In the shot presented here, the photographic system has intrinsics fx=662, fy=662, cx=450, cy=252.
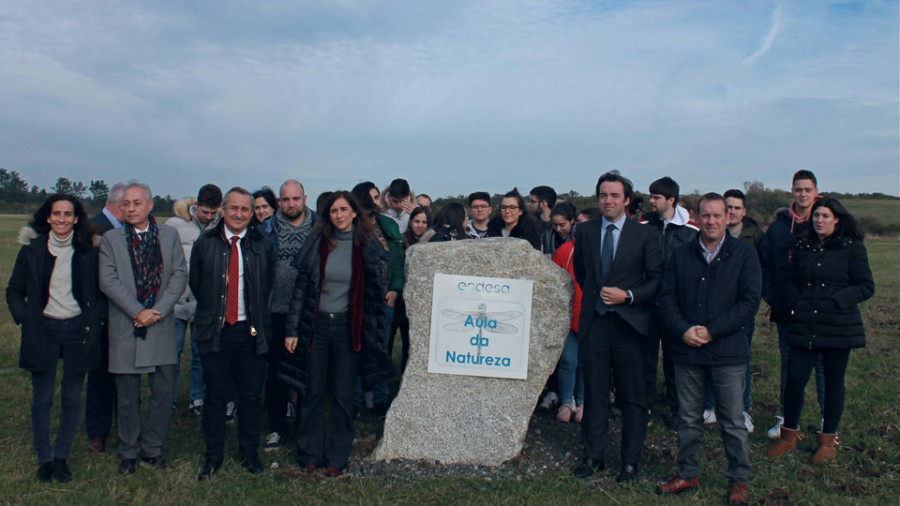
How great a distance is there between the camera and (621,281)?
199 inches

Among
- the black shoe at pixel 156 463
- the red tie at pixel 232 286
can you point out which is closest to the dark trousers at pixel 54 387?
the black shoe at pixel 156 463

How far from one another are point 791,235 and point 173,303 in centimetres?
526

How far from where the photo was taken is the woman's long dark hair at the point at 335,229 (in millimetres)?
5211

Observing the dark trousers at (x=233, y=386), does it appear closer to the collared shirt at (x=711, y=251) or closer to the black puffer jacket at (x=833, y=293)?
the collared shirt at (x=711, y=251)

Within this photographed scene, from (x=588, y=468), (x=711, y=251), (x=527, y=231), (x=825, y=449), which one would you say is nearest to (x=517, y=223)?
(x=527, y=231)

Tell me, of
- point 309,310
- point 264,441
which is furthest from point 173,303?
point 264,441

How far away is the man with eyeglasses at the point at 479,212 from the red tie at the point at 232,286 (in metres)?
2.46

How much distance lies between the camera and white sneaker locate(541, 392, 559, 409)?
22.9 feet

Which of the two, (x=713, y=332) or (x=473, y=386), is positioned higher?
(x=713, y=332)

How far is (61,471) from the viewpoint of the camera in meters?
4.96

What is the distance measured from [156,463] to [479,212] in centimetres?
367

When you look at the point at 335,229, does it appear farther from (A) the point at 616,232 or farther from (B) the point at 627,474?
(B) the point at 627,474

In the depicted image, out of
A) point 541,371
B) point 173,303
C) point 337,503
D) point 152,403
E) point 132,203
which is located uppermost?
point 132,203

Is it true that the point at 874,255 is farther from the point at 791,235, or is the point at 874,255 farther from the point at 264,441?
the point at 264,441
